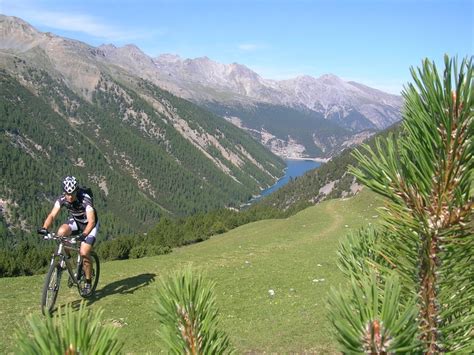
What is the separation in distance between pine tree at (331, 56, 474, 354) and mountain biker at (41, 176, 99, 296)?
9117 mm

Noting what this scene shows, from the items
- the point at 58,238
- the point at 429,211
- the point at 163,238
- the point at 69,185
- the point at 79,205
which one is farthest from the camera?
the point at 163,238

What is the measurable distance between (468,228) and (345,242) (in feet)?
3.58

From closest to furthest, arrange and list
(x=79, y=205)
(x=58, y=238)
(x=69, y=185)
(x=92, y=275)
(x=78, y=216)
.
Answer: (x=69, y=185), (x=58, y=238), (x=79, y=205), (x=78, y=216), (x=92, y=275)

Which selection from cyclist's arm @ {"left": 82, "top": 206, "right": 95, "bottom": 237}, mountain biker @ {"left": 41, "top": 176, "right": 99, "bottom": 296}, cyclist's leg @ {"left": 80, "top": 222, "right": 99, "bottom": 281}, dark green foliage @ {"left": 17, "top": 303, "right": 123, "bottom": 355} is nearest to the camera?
dark green foliage @ {"left": 17, "top": 303, "right": 123, "bottom": 355}

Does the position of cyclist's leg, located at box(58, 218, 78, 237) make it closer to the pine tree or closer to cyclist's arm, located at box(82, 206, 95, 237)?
cyclist's arm, located at box(82, 206, 95, 237)

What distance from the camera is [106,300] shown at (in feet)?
40.9

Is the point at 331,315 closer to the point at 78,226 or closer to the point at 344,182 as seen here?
the point at 78,226

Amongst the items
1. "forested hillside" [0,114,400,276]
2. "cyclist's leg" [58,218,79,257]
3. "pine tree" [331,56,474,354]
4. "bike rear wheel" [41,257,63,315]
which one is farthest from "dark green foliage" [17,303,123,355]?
"cyclist's leg" [58,218,79,257]

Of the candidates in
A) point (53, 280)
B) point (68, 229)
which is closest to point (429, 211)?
point (68, 229)

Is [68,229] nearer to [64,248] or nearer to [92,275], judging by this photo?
[64,248]

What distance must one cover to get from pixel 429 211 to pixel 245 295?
490 inches

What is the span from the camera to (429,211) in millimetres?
1871

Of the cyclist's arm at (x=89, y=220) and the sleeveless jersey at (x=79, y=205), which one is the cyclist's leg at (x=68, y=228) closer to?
the sleeveless jersey at (x=79, y=205)

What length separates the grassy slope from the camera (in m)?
9.77
